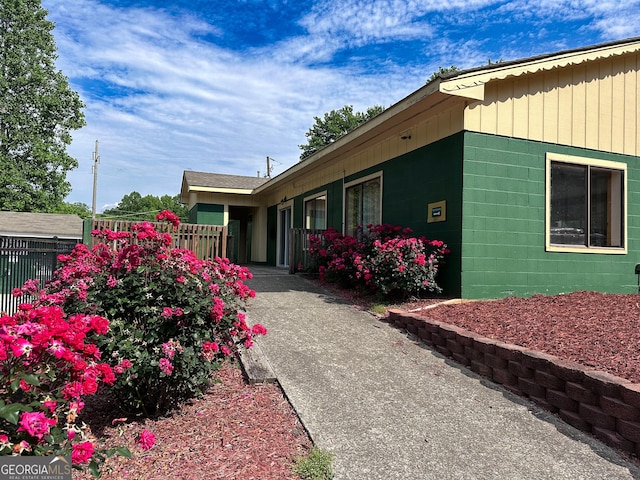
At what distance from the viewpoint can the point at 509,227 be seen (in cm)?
666

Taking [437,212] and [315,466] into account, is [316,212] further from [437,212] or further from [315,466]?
[315,466]

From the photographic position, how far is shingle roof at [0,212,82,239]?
19.0 m

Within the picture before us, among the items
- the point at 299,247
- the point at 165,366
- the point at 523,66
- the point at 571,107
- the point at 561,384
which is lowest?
the point at 561,384

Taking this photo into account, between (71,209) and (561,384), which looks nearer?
(561,384)

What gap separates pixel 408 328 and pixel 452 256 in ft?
5.47

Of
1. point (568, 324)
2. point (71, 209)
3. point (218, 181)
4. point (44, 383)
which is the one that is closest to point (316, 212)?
point (218, 181)

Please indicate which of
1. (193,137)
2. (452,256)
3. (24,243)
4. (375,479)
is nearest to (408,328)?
(452,256)

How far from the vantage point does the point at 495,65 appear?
618 centimetres

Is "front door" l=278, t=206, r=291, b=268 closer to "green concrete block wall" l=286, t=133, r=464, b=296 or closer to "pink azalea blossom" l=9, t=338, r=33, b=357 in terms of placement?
"green concrete block wall" l=286, t=133, r=464, b=296

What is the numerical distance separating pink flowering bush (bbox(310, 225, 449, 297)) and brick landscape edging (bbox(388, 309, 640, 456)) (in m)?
1.55

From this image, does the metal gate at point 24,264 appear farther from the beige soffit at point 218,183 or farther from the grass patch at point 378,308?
the beige soffit at point 218,183

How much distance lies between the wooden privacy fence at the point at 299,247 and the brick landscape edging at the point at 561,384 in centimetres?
559

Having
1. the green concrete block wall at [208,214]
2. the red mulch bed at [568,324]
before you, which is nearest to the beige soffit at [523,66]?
the red mulch bed at [568,324]

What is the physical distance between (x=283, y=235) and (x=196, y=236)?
7475 mm
